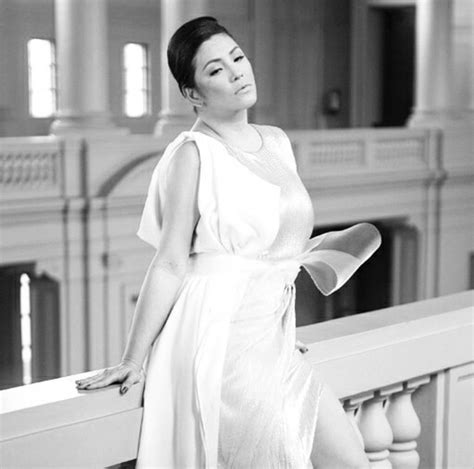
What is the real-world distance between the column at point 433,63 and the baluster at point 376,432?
15.0 meters

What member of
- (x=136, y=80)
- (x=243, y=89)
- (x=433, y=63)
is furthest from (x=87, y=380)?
(x=136, y=80)

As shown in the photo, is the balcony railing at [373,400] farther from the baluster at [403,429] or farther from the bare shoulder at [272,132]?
the bare shoulder at [272,132]

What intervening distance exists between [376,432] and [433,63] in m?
15.2

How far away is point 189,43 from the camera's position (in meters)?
2.19

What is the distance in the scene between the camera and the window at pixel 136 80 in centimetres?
1800

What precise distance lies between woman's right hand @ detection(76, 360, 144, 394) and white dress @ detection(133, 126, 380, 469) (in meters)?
0.05

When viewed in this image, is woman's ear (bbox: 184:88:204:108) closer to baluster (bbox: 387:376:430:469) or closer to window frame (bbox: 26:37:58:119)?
baluster (bbox: 387:376:430:469)

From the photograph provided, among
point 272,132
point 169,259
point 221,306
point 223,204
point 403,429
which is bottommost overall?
point 403,429

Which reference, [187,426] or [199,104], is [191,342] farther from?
[199,104]

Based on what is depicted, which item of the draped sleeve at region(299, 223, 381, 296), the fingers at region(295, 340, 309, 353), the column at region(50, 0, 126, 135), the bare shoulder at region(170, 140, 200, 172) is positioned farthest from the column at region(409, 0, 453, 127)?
the bare shoulder at region(170, 140, 200, 172)

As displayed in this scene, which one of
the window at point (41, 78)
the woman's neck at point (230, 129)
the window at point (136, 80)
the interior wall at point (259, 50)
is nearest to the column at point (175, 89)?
the interior wall at point (259, 50)

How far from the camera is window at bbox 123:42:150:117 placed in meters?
18.0

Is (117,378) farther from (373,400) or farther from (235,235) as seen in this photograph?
(373,400)

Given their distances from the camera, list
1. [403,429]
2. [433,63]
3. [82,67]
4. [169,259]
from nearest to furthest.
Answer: [169,259]
[403,429]
[82,67]
[433,63]
